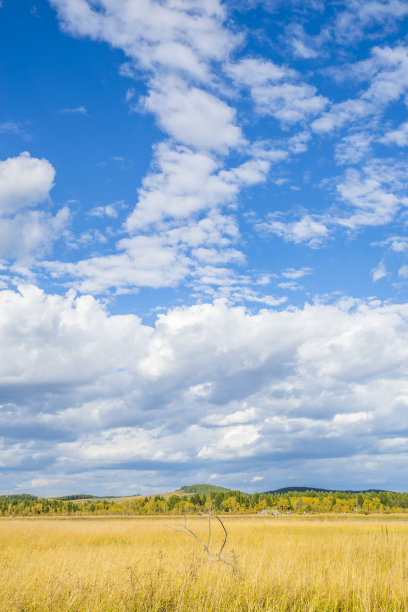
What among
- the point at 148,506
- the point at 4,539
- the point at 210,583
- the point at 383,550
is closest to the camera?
the point at 210,583

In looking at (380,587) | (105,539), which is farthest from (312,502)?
(380,587)

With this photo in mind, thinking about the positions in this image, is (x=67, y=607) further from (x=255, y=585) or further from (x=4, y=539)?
(x=4, y=539)

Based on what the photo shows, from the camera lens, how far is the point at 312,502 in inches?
6550

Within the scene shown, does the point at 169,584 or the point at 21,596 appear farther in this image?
the point at 169,584

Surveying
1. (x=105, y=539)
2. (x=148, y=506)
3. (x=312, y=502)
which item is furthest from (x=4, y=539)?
(x=312, y=502)

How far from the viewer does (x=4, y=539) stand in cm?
2444

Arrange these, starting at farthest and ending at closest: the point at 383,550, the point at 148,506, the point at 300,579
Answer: the point at 148,506 < the point at 383,550 < the point at 300,579

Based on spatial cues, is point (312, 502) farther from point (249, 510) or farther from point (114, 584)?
point (114, 584)

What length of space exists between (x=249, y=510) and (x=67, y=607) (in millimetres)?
156541

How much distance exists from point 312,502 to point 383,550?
16713cm

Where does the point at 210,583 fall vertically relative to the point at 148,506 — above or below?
above

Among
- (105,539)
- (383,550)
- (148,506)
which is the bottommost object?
(148,506)

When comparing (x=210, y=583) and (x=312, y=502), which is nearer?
(x=210, y=583)

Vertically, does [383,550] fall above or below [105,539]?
above
